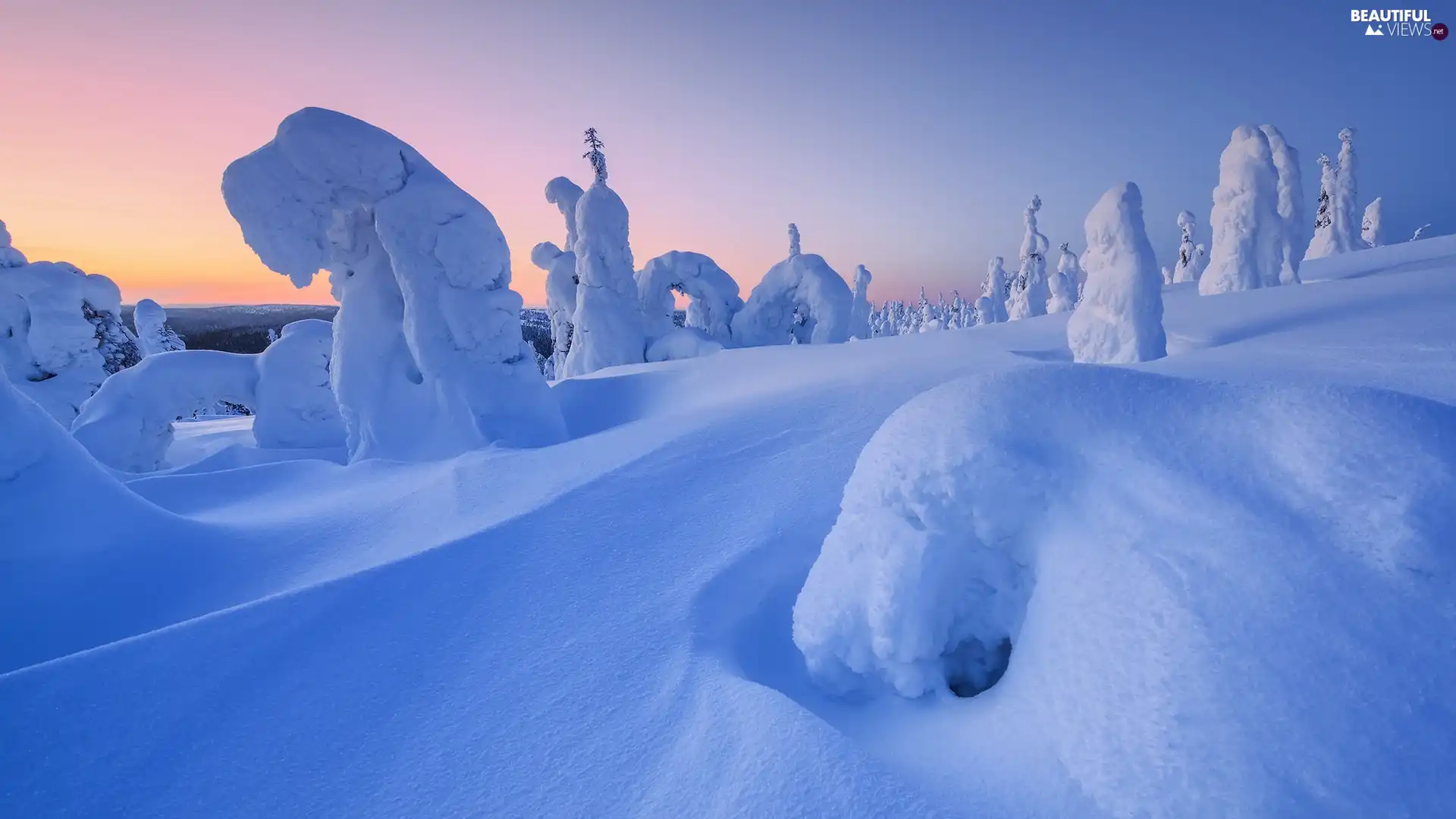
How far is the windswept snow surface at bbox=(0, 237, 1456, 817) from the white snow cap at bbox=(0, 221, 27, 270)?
14.5 metres

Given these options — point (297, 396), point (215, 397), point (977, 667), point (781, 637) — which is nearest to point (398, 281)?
point (297, 396)

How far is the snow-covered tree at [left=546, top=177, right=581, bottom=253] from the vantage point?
1933cm

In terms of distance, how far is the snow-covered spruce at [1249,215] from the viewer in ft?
44.3

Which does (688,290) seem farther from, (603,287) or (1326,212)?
(1326,212)

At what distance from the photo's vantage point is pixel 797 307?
19.3 meters

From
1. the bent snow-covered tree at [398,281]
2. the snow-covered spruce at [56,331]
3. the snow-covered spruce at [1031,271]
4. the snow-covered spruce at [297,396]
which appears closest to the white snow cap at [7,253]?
the snow-covered spruce at [56,331]

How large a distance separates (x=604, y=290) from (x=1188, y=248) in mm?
33746

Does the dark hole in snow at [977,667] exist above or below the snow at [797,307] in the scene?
below

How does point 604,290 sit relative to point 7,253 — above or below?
below

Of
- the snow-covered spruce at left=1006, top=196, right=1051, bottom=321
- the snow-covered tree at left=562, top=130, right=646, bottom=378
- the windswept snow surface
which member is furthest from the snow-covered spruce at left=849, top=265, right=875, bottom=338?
the windswept snow surface

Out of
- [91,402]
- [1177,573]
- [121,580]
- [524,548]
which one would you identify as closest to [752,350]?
[524,548]

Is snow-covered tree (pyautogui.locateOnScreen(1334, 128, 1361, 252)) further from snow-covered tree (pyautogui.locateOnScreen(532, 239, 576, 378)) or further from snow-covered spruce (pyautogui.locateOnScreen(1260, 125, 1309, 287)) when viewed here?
snow-covered tree (pyautogui.locateOnScreen(532, 239, 576, 378))

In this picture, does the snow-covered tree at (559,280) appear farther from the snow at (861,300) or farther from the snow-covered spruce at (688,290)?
the snow at (861,300)

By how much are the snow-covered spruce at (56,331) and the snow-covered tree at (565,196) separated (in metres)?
11.5
